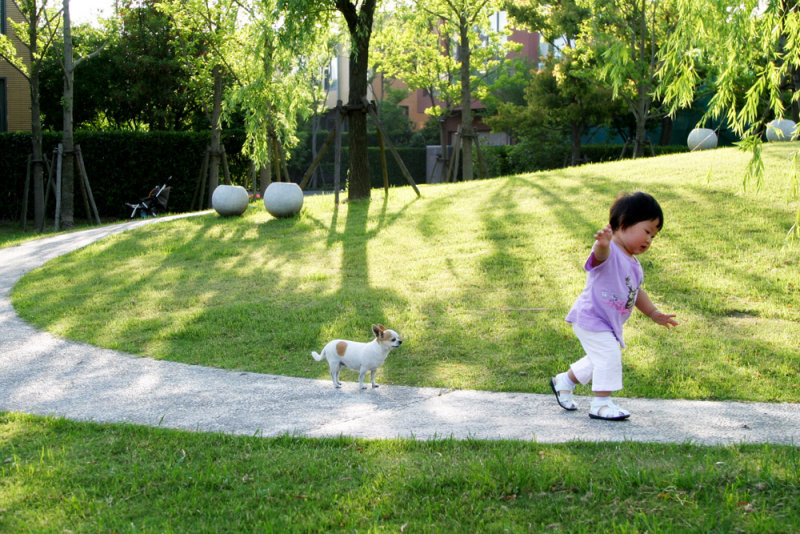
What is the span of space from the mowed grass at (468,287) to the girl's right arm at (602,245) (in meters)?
1.44

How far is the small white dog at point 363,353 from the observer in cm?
548

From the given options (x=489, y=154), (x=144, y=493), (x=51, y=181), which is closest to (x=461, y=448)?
(x=144, y=493)

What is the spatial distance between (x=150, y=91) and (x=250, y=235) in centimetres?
1351

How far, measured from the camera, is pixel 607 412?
15.2ft

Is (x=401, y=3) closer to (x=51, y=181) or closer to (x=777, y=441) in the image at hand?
(x=51, y=181)

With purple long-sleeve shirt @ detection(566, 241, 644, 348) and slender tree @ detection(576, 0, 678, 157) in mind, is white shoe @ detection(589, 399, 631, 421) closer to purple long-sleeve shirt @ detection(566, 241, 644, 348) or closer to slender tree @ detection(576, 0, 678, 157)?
purple long-sleeve shirt @ detection(566, 241, 644, 348)

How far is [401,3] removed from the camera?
68.7 ft

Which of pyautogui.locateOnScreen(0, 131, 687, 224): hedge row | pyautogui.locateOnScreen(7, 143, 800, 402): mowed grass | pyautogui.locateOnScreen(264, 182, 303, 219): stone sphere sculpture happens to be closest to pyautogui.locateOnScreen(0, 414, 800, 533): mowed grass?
pyautogui.locateOnScreen(7, 143, 800, 402): mowed grass

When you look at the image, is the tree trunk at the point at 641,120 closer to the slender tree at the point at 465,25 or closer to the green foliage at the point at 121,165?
the slender tree at the point at 465,25

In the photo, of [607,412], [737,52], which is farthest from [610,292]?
[737,52]

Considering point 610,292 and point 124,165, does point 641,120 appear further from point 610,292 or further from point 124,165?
point 610,292

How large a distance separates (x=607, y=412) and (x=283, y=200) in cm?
1080

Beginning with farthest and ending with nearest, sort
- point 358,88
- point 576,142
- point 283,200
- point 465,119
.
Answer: point 576,142 < point 465,119 < point 358,88 < point 283,200

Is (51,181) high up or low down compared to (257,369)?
up
